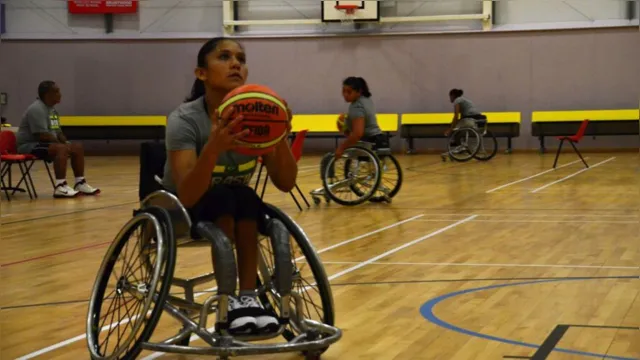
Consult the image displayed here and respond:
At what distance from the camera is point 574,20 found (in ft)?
70.2

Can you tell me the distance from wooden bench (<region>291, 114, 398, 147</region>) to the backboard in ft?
6.79

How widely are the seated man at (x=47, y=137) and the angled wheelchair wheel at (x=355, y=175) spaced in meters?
3.14

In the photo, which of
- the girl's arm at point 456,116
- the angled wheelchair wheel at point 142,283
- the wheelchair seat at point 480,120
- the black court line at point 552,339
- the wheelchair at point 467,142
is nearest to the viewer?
the angled wheelchair wheel at point 142,283

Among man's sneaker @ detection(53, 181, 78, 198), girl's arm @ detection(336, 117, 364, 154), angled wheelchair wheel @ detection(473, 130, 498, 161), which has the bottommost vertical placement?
angled wheelchair wheel @ detection(473, 130, 498, 161)

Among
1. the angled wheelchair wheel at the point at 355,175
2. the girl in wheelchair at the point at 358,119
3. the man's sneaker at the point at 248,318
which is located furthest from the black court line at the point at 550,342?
the angled wheelchair wheel at the point at 355,175

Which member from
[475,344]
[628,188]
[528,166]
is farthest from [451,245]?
[528,166]

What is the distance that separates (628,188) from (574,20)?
9773mm

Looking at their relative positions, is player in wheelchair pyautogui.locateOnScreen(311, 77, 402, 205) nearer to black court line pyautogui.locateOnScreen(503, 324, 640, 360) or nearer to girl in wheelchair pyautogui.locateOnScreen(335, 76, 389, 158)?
girl in wheelchair pyautogui.locateOnScreen(335, 76, 389, 158)

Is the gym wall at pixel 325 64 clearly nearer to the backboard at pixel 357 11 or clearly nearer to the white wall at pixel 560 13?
the white wall at pixel 560 13

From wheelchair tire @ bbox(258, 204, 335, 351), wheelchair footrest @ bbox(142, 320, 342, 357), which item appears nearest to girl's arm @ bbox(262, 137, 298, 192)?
wheelchair tire @ bbox(258, 204, 335, 351)

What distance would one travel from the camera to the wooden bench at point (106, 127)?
72.6ft

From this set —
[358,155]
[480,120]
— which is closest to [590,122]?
[480,120]

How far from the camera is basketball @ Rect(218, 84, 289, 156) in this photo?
3.42 m

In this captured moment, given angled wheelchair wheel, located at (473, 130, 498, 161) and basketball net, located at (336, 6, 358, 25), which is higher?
basketball net, located at (336, 6, 358, 25)
